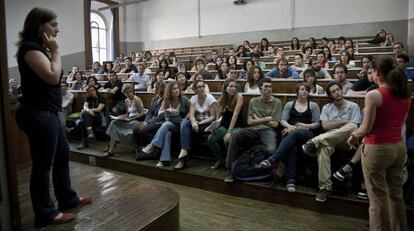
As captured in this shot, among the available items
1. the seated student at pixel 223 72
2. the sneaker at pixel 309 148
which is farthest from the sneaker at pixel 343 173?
the seated student at pixel 223 72

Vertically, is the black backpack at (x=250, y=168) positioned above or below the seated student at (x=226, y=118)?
below

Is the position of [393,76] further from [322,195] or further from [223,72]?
[223,72]

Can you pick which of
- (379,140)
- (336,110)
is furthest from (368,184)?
(336,110)

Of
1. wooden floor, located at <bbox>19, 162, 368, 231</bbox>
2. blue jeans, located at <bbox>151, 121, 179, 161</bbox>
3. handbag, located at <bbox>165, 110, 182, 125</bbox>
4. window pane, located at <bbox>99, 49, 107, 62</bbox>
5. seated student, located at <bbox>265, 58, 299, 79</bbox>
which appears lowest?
wooden floor, located at <bbox>19, 162, 368, 231</bbox>

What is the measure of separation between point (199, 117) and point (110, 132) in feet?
3.35

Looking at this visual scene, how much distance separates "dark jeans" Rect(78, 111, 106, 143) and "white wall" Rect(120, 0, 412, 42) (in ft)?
19.3

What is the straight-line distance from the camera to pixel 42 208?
1.38 m

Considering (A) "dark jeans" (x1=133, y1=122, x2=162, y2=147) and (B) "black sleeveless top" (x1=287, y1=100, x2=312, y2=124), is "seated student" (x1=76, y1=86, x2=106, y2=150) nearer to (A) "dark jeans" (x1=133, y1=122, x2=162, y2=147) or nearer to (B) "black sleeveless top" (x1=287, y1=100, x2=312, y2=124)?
(A) "dark jeans" (x1=133, y1=122, x2=162, y2=147)

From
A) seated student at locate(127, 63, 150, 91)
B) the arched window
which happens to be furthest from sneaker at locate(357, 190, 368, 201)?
the arched window

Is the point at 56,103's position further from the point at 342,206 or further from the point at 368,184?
the point at 342,206

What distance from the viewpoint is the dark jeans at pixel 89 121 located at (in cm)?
381

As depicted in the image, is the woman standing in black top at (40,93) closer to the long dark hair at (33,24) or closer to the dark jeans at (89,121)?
the long dark hair at (33,24)

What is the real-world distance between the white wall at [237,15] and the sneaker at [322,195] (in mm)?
6463

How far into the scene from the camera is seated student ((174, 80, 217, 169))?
286cm
